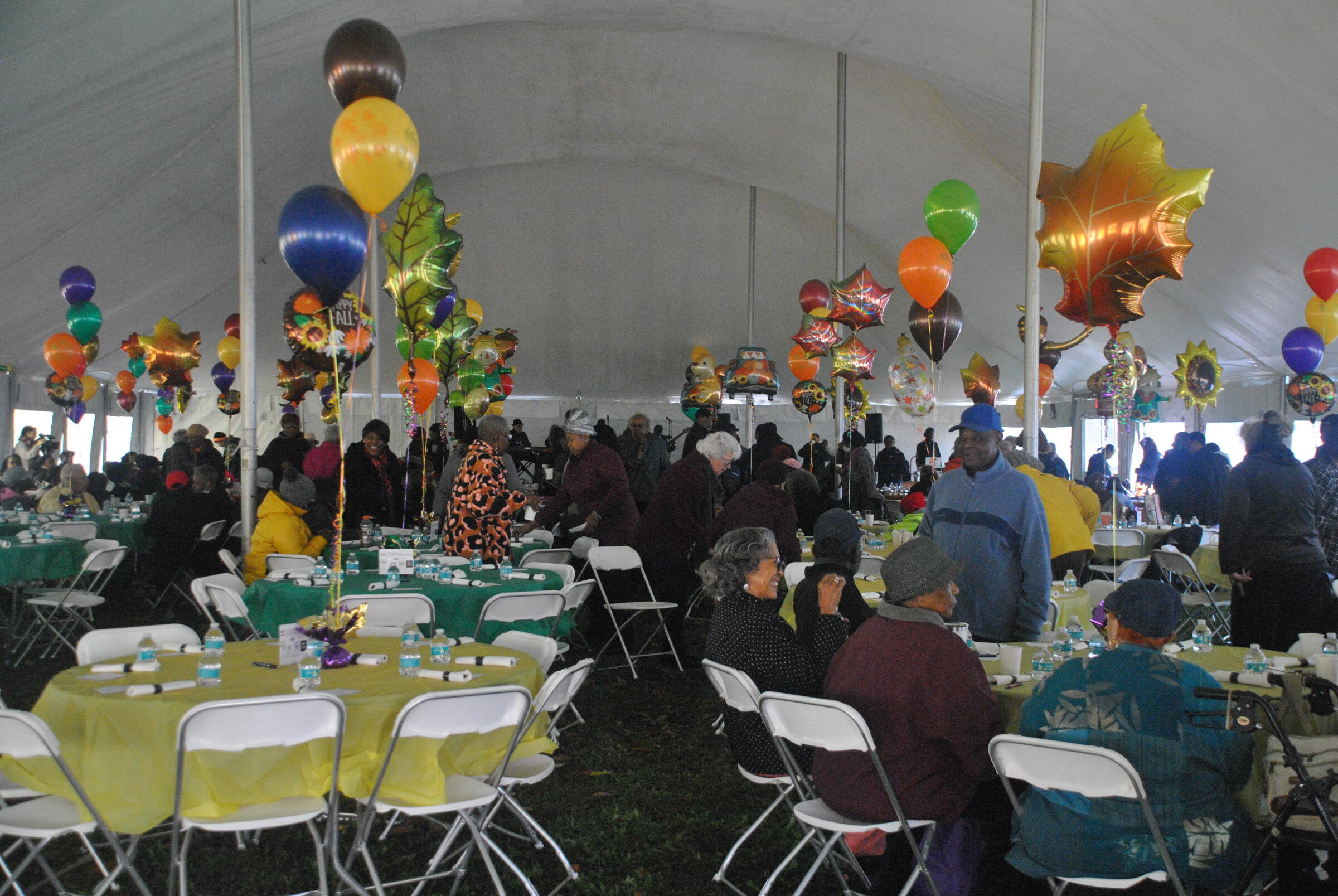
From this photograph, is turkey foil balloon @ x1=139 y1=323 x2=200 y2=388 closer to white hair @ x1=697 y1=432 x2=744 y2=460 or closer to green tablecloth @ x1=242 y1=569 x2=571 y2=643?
green tablecloth @ x1=242 y1=569 x2=571 y2=643

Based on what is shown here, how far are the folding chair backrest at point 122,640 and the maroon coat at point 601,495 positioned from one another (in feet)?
9.12

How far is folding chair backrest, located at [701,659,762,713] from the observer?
2762 millimetres

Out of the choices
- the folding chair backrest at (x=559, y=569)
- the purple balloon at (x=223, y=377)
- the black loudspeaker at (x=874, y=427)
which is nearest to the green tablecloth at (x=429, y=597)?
the folding chair backrest at (x=559, y=569)

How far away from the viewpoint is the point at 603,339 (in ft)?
59.3

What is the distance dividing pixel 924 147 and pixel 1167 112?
4110 millimetres

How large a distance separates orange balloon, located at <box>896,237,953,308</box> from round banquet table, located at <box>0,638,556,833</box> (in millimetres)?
4906

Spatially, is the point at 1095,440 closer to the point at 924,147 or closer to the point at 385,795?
the point at 924,147

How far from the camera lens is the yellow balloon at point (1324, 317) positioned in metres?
8.39

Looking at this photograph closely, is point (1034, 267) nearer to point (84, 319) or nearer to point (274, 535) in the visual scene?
point (274, 535)

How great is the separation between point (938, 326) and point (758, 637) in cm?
525


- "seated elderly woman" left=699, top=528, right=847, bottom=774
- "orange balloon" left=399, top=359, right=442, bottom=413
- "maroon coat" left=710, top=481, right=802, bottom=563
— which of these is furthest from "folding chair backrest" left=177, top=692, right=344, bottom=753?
"orange balloon" left=399, top=359, right=442, bottom=413

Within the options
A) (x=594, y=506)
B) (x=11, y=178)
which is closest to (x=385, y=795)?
(x=594, y=506)

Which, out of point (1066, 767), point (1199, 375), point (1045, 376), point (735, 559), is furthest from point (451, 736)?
point (1199, 375)

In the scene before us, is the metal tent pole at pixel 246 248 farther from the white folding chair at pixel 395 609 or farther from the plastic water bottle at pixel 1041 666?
the plastic water bottle at pixel 1041 666
